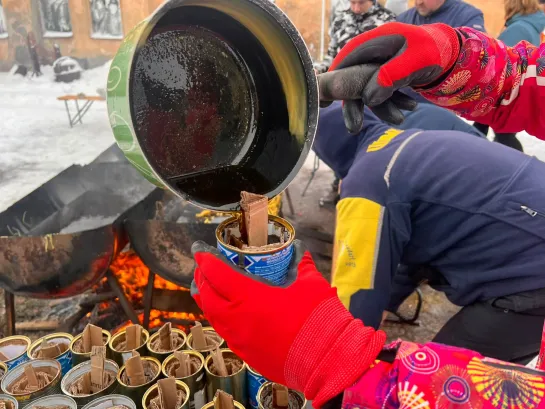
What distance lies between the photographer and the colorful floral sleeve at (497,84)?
5.09ft

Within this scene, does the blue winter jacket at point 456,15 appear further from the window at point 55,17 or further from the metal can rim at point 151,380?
the window at point 55,17

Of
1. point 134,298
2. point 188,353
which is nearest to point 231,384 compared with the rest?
point 188,353

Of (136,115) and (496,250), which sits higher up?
(136,115)

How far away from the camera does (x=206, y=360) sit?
5.41 ft

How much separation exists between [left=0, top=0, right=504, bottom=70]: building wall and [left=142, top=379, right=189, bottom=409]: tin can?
6.15 meters

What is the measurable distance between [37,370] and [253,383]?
838 millimetres

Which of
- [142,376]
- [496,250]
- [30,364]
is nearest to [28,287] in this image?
[30,364]

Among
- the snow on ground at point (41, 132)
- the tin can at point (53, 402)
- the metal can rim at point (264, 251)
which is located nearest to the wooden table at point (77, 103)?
the snow on ground at point (41, 132)

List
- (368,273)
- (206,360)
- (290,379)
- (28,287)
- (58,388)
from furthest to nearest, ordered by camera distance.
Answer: (28,287) < (368,273) < (206,360) < (58,388) < (290,379)

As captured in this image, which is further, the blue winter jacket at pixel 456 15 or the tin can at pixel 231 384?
the blue winter jacket at pixel 456 15

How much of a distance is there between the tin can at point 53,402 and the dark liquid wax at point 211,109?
90 centimetres

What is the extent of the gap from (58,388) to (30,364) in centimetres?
18

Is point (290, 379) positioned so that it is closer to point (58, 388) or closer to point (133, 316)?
point (58, 388)

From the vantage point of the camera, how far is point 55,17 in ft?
24.3
